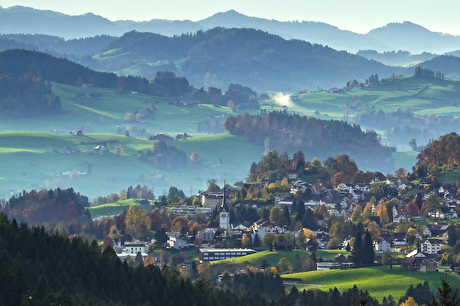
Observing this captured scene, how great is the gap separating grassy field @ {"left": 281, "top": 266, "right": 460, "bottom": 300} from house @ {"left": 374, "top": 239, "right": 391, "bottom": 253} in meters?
13.7

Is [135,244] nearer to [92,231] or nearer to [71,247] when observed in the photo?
[92,231]

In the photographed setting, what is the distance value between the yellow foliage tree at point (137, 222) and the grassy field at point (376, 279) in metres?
43.1

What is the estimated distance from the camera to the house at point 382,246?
14038 cm

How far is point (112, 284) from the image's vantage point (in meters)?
91.1

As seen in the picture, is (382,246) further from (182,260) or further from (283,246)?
(182,260)

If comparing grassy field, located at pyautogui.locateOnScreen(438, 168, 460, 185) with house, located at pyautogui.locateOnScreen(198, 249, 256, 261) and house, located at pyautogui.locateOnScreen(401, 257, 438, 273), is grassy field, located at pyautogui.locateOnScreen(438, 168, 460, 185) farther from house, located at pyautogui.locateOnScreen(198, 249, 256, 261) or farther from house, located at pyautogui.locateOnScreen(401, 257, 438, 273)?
house, located at pyautogui.locateOnScreen(401, 257, 438, 273)

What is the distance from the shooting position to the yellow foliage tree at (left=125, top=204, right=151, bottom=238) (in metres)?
165

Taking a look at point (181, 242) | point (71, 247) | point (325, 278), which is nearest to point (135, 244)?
point (181, 242)

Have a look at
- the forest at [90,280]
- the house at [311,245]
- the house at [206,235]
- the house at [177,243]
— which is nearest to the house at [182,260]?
the house at [177,243]

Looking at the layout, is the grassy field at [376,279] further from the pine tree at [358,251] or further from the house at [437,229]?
the house at [437,229]

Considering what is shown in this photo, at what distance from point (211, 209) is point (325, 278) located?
213 ft

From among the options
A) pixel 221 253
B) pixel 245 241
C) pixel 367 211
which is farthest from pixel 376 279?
pixel 367 211

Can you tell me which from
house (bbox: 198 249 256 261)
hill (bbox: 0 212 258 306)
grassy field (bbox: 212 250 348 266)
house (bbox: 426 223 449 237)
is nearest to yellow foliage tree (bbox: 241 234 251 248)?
house (bbox: 198 249 256 261)

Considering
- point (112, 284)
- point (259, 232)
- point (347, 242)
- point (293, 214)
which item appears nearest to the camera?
point (112, 284)
